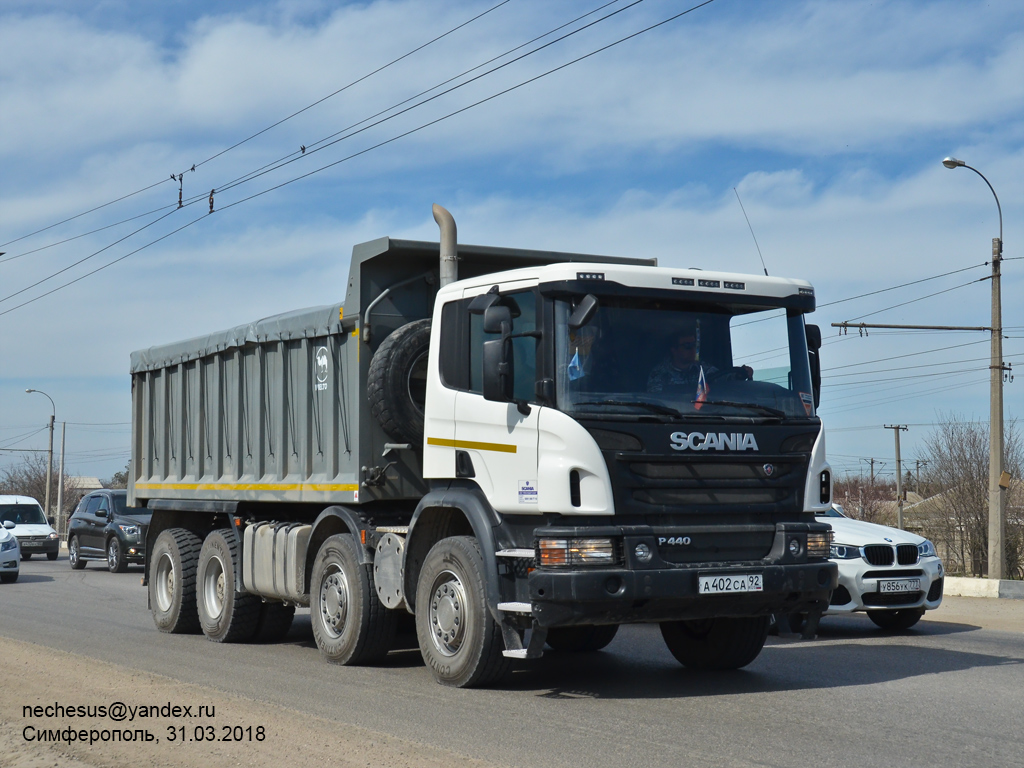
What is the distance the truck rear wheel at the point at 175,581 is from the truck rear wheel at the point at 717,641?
18.4 ft

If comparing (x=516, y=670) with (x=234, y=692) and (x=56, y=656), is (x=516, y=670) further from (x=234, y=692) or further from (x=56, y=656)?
(x=56, y=656)

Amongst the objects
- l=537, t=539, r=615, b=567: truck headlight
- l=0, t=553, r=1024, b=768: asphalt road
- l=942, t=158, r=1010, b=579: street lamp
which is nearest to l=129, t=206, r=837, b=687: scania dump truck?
l=537, t=539, r=615, b=567: truck headlight

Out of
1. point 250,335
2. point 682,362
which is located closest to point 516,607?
point 682,362

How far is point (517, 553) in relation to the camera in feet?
25.1

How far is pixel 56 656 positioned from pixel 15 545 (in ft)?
43.2

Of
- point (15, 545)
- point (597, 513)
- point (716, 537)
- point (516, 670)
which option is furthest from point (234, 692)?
point (15, 545)

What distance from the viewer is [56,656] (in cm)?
1019

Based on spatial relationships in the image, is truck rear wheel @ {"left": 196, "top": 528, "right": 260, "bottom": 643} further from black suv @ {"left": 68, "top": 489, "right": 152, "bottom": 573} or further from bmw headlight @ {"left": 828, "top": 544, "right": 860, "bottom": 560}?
black suv @ {"left": 68, "top": 489, "right": 152, "bottom": 573}

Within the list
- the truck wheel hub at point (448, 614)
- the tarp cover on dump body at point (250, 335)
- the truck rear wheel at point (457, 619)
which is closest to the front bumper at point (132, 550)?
the tarp cover on dump body at point (250, 335)

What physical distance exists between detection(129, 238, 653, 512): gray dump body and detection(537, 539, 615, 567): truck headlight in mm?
2345

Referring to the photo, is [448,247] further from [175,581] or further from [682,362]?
[175,581]

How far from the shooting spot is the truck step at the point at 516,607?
7.50m

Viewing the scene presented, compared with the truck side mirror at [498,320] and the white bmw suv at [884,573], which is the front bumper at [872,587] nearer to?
the white bmw suv at [884,573]

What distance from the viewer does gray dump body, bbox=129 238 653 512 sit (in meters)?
9.71
